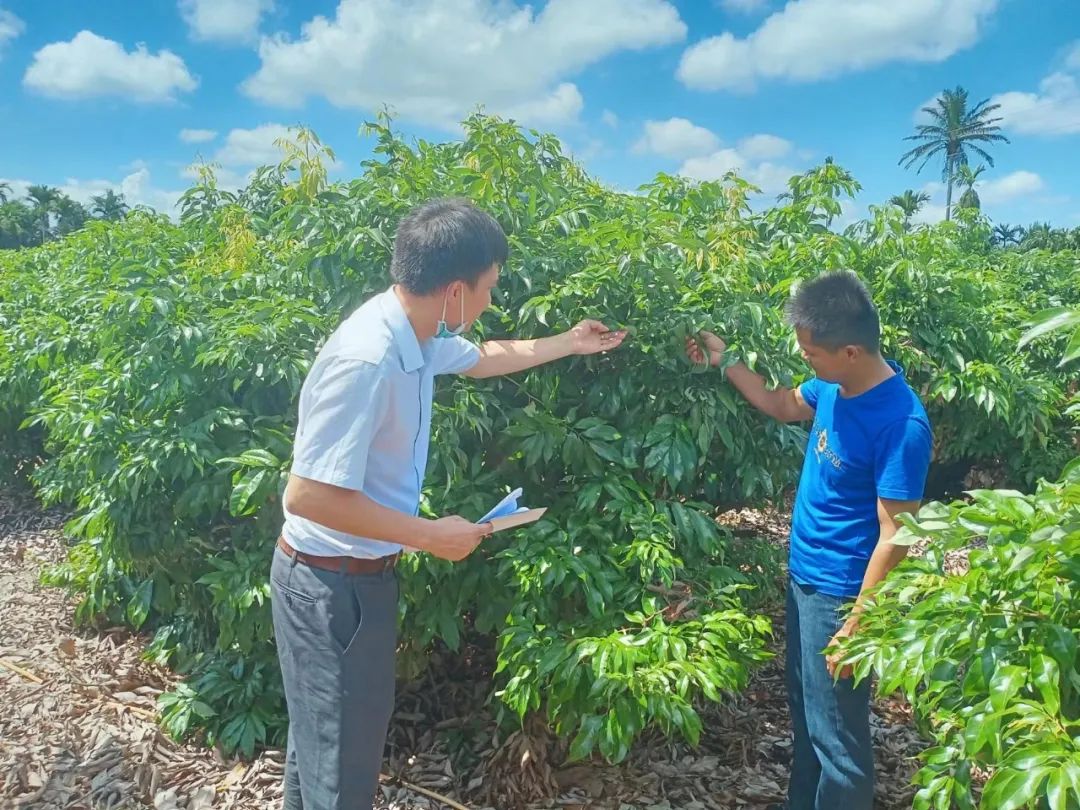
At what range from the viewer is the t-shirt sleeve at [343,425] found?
184cm

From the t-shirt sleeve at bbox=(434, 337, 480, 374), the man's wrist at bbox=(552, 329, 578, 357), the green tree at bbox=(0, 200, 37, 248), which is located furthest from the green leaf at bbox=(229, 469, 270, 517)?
the green tree at bbox=(0, 200, 37, 248)

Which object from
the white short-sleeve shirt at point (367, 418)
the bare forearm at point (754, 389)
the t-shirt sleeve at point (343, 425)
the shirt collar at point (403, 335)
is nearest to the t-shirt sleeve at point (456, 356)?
the white short-sleeve shirt at point (367, 418)

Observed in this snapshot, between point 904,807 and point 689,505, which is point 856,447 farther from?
point 904,807

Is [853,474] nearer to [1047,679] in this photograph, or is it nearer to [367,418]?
[1047,679]

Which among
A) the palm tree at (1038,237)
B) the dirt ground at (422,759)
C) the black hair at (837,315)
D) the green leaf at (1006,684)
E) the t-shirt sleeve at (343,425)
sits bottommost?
the dirt ground at (422,759)

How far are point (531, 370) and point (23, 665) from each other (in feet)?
9.63

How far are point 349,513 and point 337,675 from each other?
45 centimetres

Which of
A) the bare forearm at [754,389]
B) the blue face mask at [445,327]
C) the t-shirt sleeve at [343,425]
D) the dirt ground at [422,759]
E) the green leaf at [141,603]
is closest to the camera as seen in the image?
the t-shirt sleeve at [343,425]

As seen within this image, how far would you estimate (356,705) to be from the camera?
6.71 feet

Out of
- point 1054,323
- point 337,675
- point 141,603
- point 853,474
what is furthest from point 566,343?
point 141,603

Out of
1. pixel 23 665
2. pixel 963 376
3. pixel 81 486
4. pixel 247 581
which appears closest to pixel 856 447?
pixel 247 581

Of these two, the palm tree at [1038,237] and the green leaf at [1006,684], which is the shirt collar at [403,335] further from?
the palm tree at [1038,237]

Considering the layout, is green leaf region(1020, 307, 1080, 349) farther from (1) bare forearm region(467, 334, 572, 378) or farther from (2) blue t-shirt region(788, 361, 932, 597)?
(1) bare forearm region(467, 334, 572, 378)

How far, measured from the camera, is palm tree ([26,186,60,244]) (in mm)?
48513
